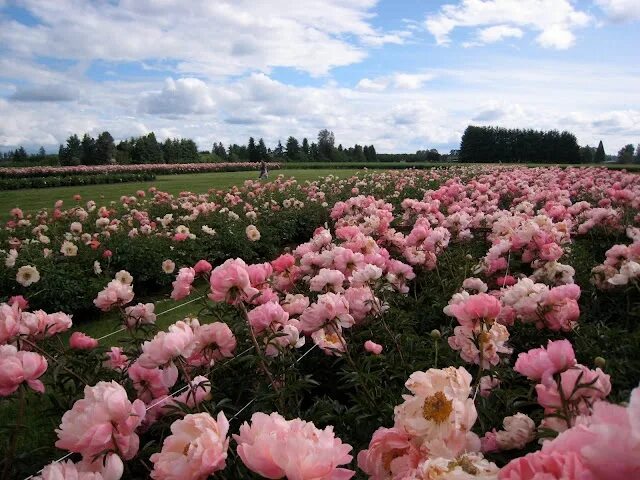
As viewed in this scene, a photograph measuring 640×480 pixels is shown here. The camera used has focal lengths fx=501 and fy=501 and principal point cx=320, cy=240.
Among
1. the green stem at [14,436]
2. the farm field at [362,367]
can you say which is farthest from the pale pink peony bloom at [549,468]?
the green stem at [14,436]

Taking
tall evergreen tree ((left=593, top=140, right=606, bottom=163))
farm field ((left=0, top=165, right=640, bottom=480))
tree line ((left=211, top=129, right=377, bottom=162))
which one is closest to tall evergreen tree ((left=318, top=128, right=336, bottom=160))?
tree line ((left=211, top=129, right=377, bottom=162))

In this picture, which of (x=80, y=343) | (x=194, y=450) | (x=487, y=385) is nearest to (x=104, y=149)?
(x=80, y=343)

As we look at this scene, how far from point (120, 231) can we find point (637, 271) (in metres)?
7.22

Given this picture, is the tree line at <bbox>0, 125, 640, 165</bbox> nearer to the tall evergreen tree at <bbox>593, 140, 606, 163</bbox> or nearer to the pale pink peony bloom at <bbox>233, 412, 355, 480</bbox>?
the tall evergreen tree at <bbox>593, 140, 606, 163</bbox>

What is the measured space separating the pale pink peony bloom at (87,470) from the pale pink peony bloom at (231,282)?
70 centimetres

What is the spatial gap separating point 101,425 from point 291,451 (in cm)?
58

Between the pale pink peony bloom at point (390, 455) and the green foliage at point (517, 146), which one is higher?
the green foliage at point (517, 146)

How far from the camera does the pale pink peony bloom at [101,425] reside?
1146 millimetres

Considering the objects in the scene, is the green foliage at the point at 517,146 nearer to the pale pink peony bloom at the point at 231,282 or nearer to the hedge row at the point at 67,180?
the hedge row at the point at 67,180

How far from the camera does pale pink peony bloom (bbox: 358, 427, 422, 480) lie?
102 cm

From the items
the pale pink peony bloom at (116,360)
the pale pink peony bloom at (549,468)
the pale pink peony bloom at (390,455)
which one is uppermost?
the pale pink peony bloom at (549,468)

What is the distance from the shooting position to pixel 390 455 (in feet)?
3.49

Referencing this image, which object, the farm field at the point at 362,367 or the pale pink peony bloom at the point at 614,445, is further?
the farm field at the point at 362,367

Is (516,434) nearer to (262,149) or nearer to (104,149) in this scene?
(104,149)
